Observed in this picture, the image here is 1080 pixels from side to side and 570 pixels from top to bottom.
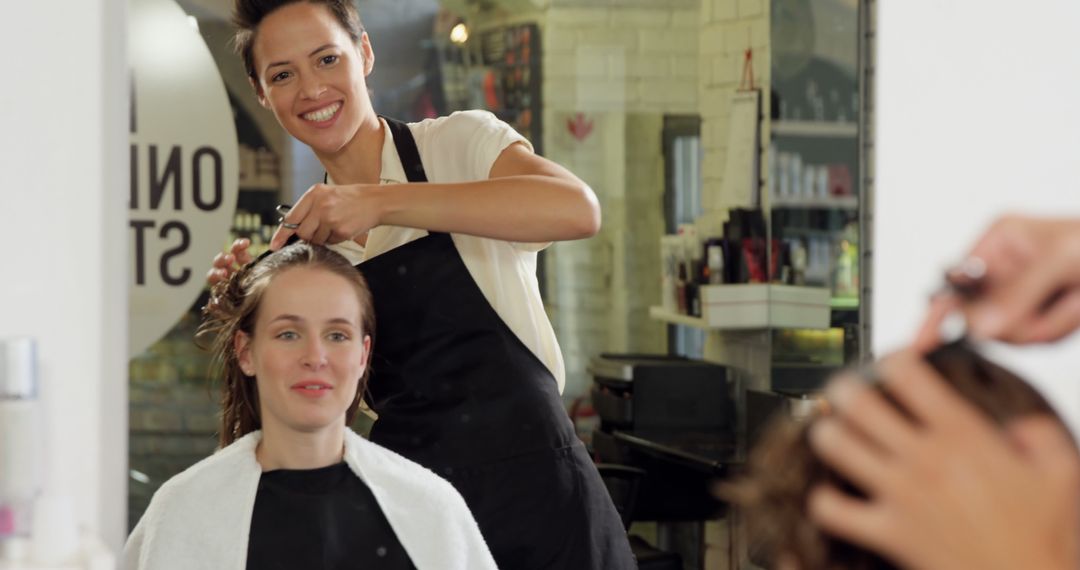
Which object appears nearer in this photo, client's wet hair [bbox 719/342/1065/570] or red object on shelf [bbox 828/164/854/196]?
client's wet hair [bbox 719/342/1065/570]

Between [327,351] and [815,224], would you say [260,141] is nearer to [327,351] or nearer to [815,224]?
[327,351]

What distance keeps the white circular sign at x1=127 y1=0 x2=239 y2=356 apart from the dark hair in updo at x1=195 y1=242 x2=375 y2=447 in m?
0.04

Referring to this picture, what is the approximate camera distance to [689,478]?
6.30ft

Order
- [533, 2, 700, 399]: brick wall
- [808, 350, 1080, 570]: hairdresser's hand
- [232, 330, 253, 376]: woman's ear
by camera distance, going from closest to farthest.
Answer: [808, 350, 1080, 570]: hairdresser's hand, [232, 330, 253, 376]: woman's ear, [533, 2, 700, 399]: brick wall

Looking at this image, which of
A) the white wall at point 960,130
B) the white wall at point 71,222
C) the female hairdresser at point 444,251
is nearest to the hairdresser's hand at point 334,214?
the female hairdresser at point 444,251

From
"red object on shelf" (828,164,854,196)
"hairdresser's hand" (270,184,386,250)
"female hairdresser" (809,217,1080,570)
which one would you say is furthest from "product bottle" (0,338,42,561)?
"red object on shelf" (828,164,854,196)

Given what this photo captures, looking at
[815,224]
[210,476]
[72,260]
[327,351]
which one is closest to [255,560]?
[210,476]

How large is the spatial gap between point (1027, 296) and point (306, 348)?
1.00 meters

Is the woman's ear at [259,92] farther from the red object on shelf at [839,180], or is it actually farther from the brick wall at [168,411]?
the red object on shelf at [839,180]

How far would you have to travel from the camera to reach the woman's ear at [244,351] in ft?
5.40

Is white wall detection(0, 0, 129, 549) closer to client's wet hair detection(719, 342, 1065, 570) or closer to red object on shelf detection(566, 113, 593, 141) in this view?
red object on shelf detection(566, 113, 593, 141)

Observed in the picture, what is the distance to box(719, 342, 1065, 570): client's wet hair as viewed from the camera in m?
0.86

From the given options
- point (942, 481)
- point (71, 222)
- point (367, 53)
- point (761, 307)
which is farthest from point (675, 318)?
point (942, 481)

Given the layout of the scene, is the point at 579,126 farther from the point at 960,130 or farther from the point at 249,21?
the point at 960,130
